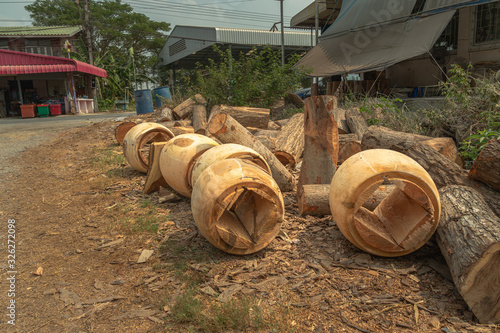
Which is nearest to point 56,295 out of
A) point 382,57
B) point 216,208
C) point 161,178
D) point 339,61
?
point 216,208

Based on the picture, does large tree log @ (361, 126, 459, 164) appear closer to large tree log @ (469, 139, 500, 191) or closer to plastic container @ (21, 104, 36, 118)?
large tree log @ (469, 139, 500, 191)

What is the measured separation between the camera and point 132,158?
6625 mm

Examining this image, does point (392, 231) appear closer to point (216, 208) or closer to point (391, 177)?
point (391, 177)

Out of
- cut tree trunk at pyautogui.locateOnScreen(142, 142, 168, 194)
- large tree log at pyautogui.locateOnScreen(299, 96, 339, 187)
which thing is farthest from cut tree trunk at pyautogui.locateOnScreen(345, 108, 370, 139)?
cut tree trunk at pyautogui.locateOnScreen(142, 142, 168, 194)

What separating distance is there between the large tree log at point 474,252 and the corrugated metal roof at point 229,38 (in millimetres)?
19253

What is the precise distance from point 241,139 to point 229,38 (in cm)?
1934

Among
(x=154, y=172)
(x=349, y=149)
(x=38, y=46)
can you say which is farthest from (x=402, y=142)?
(x=38, y=46)

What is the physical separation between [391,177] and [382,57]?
297 inches

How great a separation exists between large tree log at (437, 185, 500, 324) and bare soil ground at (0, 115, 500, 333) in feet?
0.52

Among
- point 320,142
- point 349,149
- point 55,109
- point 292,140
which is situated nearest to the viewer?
point 320,142

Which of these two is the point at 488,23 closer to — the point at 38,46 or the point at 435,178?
the point at 435,178

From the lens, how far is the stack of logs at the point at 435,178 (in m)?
2.55

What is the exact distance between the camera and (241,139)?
215 inches

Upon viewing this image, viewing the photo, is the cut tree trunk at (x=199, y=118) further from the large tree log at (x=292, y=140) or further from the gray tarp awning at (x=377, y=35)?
the gray tarp awning at (x=377, y=35)
